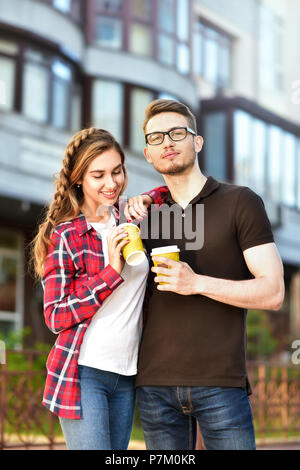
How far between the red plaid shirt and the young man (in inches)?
10.3

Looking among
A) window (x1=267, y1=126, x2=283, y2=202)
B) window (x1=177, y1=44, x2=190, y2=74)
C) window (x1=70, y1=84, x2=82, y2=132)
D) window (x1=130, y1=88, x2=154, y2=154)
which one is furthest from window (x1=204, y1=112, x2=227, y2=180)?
window (x1=70, y1=84, x2=82, y2=132)

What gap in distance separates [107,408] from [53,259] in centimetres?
67

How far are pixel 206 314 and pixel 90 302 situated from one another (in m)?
0.48

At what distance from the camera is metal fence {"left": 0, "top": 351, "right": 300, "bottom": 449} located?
7965 mm

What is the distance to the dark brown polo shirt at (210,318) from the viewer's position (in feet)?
9.80

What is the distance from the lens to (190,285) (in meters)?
2.88

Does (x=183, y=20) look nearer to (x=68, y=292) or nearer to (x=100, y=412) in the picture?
(x=68, y=292)

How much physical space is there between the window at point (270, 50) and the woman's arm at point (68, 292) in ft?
79.9

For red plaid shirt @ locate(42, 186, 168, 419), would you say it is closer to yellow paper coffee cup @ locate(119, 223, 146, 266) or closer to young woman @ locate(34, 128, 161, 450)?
young woman @ locate(34, 128, 161, 450)

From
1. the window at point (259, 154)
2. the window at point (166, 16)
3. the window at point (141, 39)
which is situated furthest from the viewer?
the window at point (259, 154)

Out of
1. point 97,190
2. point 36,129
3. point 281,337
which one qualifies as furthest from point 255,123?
point 97,190

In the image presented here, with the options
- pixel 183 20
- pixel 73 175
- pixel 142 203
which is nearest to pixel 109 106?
pixel 183 20

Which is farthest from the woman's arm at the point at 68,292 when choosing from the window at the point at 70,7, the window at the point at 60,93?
the window at the point at 70,7

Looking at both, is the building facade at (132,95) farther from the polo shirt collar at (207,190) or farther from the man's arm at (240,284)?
the man's arm at (240,284)
